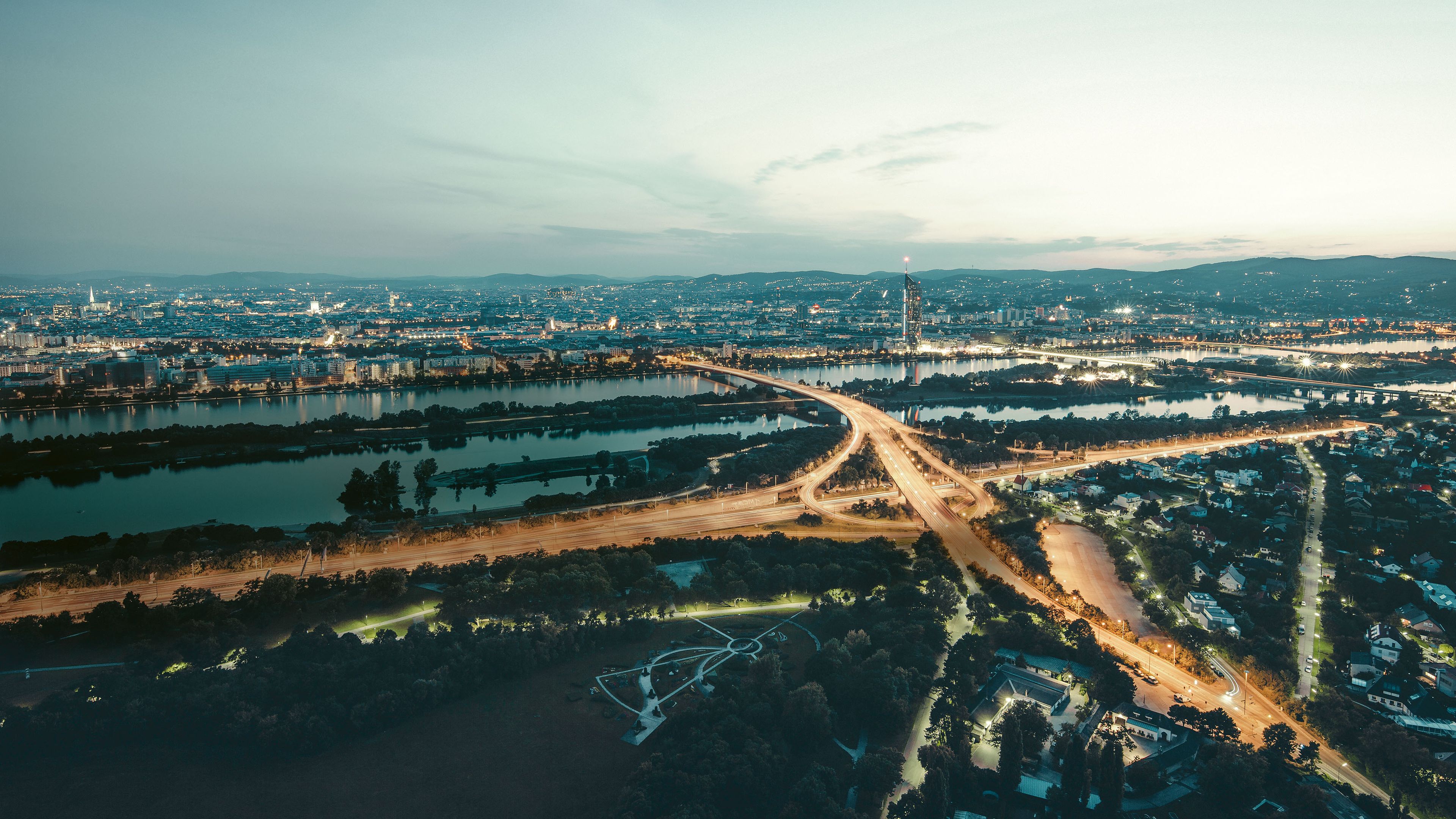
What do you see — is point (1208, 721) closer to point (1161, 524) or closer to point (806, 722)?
point (806, 722)

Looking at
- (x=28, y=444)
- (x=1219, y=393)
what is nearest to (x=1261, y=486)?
(x=1219, y=393)

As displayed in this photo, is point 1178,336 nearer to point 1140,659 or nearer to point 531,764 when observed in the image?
point 1140,659

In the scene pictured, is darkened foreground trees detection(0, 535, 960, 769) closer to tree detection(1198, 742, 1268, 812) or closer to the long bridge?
tree detection(1198, 742, 1268, 812)

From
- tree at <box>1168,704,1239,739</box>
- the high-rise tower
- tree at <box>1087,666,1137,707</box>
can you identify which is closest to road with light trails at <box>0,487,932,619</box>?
tree at <box>1087,666,1137,707</box>

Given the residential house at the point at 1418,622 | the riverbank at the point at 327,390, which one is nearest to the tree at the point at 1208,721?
the residential house at the point at 1418,622

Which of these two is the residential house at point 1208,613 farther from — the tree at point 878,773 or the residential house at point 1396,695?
the tree at point 878,773

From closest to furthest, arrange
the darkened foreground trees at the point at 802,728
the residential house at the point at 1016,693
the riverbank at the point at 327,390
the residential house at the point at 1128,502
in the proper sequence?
the darkened foreground trees at the point at 802,728 < the residential house at the point at 1016,693 < the residential house at the point at 1128,502 < the riverbank at the point at 327,390
